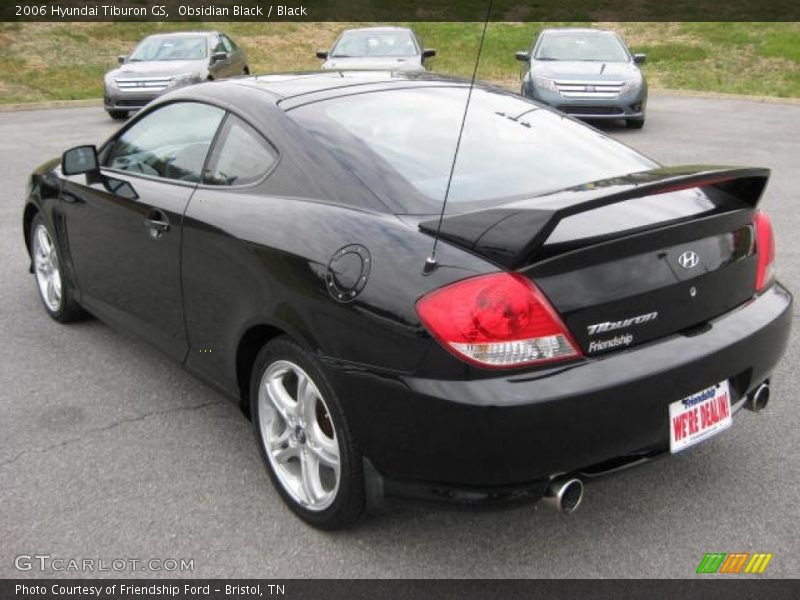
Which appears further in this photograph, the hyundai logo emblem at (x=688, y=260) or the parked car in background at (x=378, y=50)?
the parked car in background at (x=378, y=50)

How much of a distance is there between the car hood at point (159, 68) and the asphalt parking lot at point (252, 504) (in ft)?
36.5

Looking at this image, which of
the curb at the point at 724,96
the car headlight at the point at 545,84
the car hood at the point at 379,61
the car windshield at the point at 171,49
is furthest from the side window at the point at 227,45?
the curb at the point at 724,96

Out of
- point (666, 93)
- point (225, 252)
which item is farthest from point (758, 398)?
point (666, 93)

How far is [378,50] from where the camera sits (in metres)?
14.8

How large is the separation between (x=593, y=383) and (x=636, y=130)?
1126cm

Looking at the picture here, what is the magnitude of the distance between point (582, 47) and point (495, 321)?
1211 centimetres

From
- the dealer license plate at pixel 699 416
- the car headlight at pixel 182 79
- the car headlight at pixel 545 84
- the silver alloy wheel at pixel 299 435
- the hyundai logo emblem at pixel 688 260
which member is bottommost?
the car headlight at pixel 182 79

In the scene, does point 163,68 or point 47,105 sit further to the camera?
point 47,105

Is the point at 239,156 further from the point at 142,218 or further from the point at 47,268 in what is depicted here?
the point at 47,268

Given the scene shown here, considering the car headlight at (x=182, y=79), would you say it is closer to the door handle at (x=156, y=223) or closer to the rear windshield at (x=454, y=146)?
the door handle at (x=156, y=223)

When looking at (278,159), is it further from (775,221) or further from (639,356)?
(775,221)

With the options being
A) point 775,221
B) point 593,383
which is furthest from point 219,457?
point 775,221

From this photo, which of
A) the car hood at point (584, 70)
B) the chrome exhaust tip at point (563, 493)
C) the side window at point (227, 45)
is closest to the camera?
the chrome exhaust tip at point (563, 493)

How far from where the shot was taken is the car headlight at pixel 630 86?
1215 centimetres
